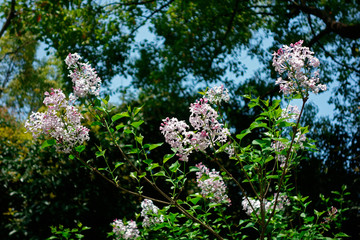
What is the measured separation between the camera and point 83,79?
1888 millimetres

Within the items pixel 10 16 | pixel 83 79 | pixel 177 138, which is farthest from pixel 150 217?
pixel 10 16

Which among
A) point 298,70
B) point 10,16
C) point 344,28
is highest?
point 10,16

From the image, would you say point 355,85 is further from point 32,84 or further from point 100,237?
point 32,84

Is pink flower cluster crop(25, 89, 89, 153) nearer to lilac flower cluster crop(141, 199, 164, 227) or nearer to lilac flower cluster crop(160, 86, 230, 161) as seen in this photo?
→ lilac flower cluster crop(160, 86, 230, 161)

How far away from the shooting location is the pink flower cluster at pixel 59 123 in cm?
A: 182

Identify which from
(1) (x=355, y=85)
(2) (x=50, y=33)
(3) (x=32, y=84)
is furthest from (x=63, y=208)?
(3) (x=32, y=84)

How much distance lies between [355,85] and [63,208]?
6.94 meters

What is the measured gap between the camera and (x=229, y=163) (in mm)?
6180

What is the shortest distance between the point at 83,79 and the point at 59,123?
290 mm

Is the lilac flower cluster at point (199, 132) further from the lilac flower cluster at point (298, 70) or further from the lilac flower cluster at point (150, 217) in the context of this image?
the lilac flower cluster at point (150, 217)

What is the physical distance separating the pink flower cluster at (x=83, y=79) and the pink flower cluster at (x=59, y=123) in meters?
0.10

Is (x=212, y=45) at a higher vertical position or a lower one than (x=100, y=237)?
higher

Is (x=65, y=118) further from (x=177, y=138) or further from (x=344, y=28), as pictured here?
(x=344, y=28)

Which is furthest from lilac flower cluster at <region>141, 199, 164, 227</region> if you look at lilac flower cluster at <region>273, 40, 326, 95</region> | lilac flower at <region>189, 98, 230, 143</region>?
lilac flower cluster at <region>273, 40, 326, 95</region>
